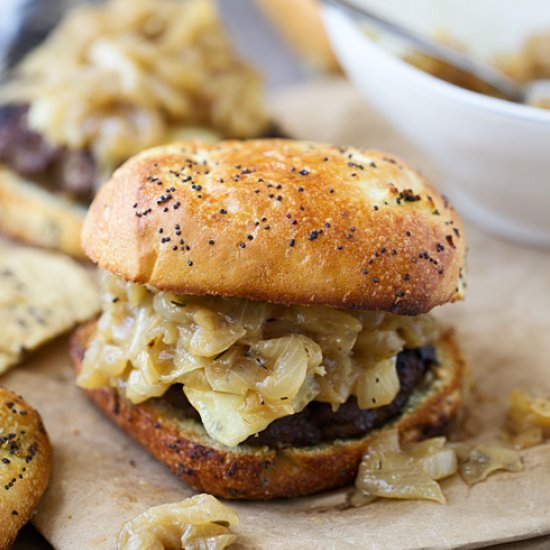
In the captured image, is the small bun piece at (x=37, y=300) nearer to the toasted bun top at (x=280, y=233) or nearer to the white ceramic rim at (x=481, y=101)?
the toasted bun top at (x=280, y=233)

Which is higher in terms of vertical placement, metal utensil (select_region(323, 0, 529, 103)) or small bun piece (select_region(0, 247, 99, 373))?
metal utensil (select_region(323, 0, 529, 103))

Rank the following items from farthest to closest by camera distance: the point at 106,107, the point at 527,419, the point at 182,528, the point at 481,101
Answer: the point at 106,107 < the point at 481,101 < the point at 527,419 < the point at 182,528

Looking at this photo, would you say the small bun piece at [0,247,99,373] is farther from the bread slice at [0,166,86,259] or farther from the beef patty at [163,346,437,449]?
the beef patty at [163,346,437,449]

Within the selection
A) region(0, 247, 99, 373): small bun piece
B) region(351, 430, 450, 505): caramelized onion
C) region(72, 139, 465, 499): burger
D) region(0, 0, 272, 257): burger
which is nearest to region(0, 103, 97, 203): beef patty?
region(0, 0, 272, 257): burger

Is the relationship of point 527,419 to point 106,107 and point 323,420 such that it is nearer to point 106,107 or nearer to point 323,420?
point 323,420

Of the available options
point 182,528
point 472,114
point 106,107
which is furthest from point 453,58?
point 182,528

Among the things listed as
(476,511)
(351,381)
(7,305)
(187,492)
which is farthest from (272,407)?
(7,305)
